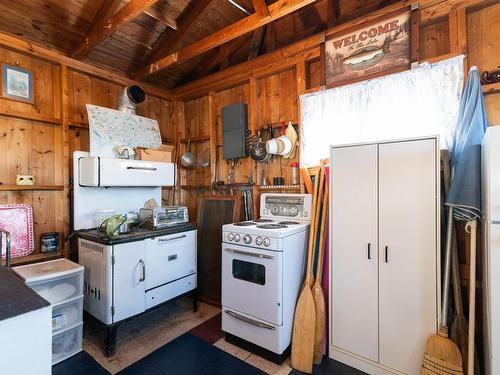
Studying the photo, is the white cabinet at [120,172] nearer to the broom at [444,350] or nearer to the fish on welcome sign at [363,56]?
the fish on welcome sign at [363,56]

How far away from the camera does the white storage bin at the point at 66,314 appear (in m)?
2.04

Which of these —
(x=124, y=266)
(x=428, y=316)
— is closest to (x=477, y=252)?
(x=428, y=316)

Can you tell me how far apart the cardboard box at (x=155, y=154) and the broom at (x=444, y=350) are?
290 centimetres

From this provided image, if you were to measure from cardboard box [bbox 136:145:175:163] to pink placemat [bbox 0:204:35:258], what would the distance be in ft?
3.82

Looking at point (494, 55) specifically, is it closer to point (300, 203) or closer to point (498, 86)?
point (498, 86)

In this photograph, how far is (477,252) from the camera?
183 cm

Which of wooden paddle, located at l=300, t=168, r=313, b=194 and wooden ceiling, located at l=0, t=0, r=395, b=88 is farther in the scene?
wooden paddle, located at l=300, t=168, r=313, b=194

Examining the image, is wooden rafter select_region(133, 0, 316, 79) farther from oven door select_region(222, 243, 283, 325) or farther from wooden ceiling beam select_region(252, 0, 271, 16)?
oven door select_region(222, 243, 283, 325)

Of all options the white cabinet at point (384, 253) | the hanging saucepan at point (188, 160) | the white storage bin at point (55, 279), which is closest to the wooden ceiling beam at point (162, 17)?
the hanging saucepan at point (188, 160)

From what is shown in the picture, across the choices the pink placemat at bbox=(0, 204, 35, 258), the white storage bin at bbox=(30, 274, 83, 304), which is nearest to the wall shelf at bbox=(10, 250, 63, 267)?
the pink placemat at bbox=(0, 204, 35, 258)

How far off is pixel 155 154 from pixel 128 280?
1.50 m

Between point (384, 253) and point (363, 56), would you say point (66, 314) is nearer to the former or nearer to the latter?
point (384, 253)

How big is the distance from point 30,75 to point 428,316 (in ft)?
13.1

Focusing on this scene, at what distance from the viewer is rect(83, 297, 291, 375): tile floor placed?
2.07m
